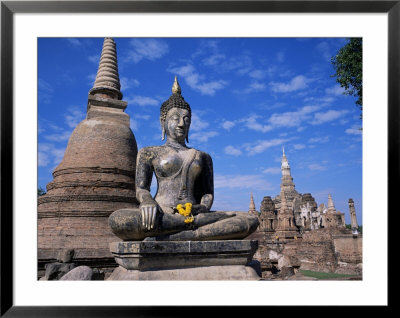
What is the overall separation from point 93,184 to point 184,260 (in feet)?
29.5

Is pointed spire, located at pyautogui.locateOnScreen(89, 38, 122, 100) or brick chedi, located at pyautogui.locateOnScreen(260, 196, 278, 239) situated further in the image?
brick chedi, located at pyautogui.locateOnScreen(260, 196, 278, 239)

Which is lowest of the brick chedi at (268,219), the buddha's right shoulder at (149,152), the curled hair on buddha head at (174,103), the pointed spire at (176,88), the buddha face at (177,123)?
the brick chedi at (268,219)

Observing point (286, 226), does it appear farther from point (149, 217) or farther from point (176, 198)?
point (149, 217)

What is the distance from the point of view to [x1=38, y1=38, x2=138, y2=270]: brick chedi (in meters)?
10.9

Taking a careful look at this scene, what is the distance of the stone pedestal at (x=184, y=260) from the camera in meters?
3.88

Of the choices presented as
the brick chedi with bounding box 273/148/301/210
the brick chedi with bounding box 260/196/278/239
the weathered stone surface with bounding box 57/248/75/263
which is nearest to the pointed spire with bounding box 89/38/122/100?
the weathered stone surface with bounding box 57/248/75/263

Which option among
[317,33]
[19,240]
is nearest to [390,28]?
[317,33]

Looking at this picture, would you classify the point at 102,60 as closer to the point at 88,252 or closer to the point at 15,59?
the point at 88,252

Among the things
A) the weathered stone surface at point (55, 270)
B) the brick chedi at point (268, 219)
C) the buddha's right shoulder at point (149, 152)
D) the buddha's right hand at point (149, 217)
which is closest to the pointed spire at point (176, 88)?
the buddha's right shoulder at point (149, 152)

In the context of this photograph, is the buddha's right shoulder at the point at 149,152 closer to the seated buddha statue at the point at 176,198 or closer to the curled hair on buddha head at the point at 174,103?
the seated buddha statue at the point at 176,198

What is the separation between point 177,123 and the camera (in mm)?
5156

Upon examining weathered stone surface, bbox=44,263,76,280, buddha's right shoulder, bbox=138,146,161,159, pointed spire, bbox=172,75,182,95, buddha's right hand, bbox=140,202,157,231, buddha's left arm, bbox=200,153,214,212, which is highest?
pointed spire, bbox=172,75,182,95

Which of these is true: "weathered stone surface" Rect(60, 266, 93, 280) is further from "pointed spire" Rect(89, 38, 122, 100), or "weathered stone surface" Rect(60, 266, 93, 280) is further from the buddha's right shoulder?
"pointed spire" Rect(89, 38, 122, 100)

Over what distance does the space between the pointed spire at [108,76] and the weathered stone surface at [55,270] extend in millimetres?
8156
